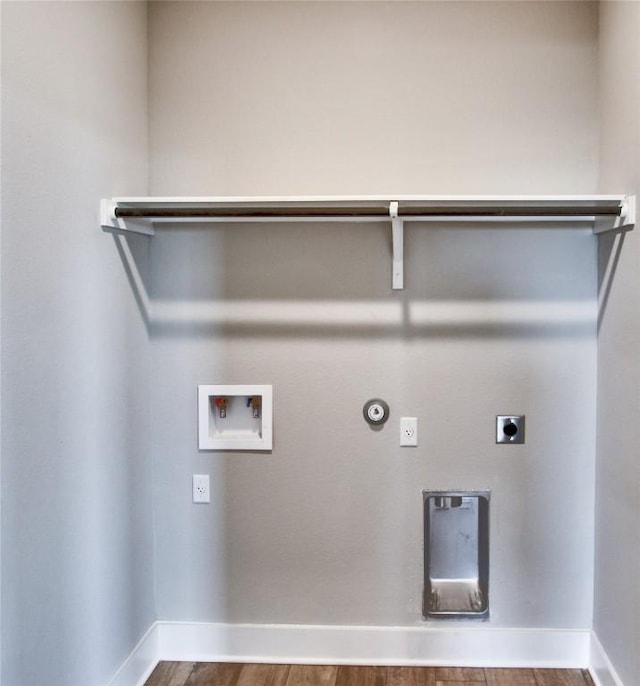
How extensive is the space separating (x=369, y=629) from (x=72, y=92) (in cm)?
211

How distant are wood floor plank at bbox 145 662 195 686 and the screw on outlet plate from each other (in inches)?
56.8

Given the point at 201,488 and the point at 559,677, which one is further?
the point at 201,488

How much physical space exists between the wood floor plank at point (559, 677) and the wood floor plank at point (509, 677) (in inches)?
1.0

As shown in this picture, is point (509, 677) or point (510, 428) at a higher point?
point (510, 428)

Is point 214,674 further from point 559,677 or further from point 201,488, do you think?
point 559,677

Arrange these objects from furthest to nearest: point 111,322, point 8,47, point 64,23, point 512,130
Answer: point 512,130, point 111,322, point 64,23, point 8,47

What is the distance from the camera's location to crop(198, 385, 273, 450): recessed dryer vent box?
2629 millimetres

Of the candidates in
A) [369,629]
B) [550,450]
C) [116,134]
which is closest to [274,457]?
[369,629]

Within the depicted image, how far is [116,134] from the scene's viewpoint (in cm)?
231

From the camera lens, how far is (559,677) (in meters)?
2.53

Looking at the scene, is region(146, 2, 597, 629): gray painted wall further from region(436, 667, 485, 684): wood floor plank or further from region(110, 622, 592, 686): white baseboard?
region(436, 667, 485, 684): wood floor plank

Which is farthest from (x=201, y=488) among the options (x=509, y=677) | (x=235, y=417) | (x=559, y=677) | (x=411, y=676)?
(x=559, y=677)

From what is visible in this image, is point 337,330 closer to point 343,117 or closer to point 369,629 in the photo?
point 343,117

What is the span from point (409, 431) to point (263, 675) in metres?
1.04
